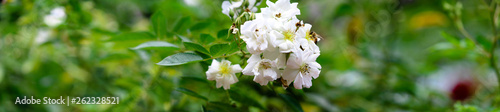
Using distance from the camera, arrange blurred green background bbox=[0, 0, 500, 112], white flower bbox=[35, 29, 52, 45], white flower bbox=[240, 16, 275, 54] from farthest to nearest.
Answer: white flower bbox=[35, 29, 52, 45] < blurred green background bbox=[0, 0, 500, 112] < white flower bbox=[240, 16, 275, 54]

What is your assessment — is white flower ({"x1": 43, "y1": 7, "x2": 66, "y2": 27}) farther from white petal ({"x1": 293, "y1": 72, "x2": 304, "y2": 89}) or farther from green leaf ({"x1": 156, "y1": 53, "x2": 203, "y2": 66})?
white petal ({"x1": 293, "y1": 72, "x2": 304, "y2": 89})

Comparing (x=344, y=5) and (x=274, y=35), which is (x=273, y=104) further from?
(x=274, y=35)

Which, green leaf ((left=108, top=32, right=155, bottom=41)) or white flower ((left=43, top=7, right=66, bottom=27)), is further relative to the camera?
white flower ((left=43, top=7, right=66, bottom=27))

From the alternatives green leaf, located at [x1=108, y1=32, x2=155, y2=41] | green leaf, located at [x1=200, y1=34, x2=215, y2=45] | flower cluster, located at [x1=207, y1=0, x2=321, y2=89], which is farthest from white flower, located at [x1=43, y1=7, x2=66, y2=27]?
flower cluster, located at [x1=207, y1=0, x2=321, y2=89]

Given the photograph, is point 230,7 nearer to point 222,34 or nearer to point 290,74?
point 222,34

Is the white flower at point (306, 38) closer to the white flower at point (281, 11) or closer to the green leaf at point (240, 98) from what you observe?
the white flower at point (281, 11)

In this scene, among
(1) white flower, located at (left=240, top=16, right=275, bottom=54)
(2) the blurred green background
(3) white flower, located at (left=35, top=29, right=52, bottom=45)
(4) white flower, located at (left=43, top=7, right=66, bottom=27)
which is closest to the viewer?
(1) white flower, located at (left=240, top=16, right=275, bottom=54)
